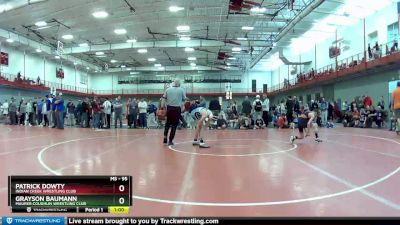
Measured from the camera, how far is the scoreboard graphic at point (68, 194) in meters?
2.05

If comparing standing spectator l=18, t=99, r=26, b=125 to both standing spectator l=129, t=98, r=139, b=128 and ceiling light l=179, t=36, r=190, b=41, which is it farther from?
ceiling light l=179, t=36, r=190, b=41

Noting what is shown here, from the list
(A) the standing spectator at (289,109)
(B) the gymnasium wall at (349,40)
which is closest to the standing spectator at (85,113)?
(A) the standing spectator at (289,109)

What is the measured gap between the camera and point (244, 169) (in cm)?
522

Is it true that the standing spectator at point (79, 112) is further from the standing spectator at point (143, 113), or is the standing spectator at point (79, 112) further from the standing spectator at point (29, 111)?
the standing spectator at point (143, 113)

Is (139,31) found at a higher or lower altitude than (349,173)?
higher

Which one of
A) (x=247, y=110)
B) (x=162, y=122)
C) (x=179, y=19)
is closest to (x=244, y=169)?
(x=247, y=110)

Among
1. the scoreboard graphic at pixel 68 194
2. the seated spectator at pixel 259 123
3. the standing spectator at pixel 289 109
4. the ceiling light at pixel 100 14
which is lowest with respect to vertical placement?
the seated spectator at pixel 259 123

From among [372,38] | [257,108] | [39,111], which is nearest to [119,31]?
[39,111]

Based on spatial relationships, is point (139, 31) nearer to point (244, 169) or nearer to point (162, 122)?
point (162, 122)

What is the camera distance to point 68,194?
2.07m

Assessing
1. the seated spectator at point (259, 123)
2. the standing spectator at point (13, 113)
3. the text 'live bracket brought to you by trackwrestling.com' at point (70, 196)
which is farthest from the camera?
the standing spectator at point (13, 113)

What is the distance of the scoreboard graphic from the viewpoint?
2055 millimetres

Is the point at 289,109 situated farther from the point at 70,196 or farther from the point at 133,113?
the point at 70,196

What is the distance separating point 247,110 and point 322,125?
15.5 ft
